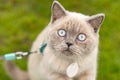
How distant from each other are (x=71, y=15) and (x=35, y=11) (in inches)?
62.8

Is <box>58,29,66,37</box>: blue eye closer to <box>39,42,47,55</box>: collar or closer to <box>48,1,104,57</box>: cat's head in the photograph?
<box>48,1,104,57</box>: cat's head

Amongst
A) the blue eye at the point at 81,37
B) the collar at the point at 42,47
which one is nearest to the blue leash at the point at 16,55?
the collar at the point at 42,47

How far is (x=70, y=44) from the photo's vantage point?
2.78 m

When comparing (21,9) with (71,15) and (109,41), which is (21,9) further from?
(71,15)

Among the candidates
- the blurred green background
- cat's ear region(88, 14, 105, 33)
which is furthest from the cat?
the blurred green background

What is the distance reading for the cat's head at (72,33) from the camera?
281 cm

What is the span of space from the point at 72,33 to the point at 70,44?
0.27 feet

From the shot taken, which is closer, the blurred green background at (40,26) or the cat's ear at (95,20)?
the cat's ear at (95,20)

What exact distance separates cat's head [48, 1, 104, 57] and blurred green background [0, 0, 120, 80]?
3.09 ft

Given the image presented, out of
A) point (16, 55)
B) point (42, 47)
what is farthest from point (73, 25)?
point (16, 55)

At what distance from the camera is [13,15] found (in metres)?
4.38

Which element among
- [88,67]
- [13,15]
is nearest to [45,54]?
[88,67]

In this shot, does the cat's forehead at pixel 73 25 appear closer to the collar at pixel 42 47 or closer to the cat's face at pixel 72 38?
the cat's face at pixel 72 38

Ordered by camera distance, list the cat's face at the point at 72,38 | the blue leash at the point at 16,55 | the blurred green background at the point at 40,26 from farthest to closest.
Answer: the blurred green background at the point at 40,26 → the blue leash at the point at 16,55 → the cat's face at the point at 72,38
